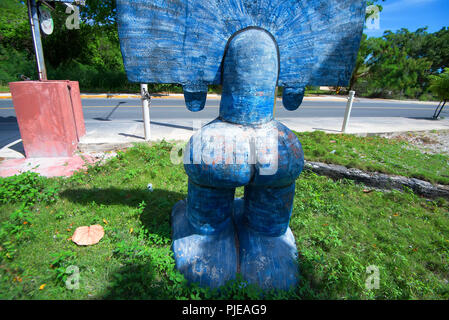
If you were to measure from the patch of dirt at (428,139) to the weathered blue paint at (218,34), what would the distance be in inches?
246

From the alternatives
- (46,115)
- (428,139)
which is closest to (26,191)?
(46,115)

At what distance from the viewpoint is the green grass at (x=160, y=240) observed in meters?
1.70

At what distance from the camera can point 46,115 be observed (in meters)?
3.92

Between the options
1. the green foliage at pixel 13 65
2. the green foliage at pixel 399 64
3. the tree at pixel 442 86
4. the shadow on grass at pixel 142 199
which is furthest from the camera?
the green foliage at pixel 399 64

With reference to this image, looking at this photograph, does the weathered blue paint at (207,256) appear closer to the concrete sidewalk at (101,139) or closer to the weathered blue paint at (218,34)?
the concrete sidewalk at (101,139)

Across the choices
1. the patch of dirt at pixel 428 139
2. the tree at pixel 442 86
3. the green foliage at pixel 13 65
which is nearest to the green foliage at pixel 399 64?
the tree at pixel 442 86

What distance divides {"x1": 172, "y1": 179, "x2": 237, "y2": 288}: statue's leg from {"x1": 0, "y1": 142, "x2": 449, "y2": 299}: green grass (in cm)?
9

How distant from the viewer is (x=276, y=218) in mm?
1735

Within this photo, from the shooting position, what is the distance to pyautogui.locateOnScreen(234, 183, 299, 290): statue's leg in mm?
1651

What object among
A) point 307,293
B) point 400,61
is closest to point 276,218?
point 307,293

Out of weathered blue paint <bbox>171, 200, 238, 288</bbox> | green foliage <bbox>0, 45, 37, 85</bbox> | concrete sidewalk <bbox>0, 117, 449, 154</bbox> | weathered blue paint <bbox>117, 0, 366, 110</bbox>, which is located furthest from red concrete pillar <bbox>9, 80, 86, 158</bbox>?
green foliage <bbox>0, 45, 37, 85</bbox>

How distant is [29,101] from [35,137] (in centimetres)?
62

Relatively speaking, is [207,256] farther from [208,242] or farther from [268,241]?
[268,241]

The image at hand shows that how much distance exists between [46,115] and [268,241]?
4.24 metres
